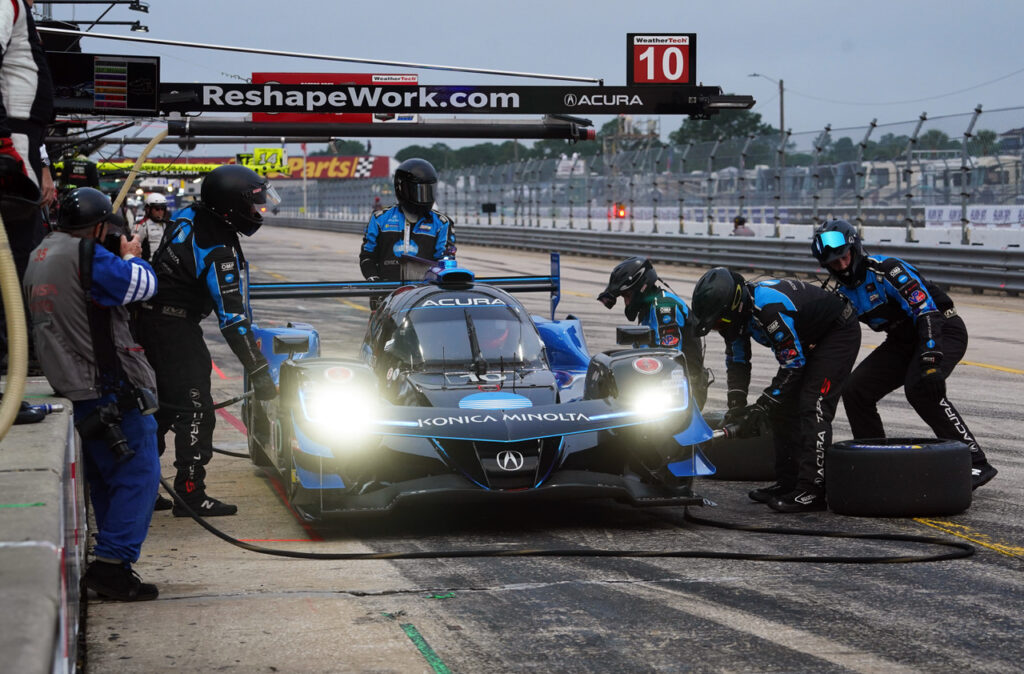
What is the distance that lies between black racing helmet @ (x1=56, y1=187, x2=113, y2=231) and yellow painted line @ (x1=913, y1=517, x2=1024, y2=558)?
→ 179 inches

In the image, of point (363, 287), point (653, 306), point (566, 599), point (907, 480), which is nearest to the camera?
point (566, 599)

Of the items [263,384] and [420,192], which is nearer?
[263,384]

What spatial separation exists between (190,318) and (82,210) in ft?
7.45

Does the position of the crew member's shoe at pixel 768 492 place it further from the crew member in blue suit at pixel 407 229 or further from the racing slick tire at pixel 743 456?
the crew member in blue suit at pixel 407 229

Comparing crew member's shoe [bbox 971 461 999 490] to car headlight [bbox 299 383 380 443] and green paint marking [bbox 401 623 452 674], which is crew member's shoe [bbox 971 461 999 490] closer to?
car headlight [bbox 299 383 380 443]

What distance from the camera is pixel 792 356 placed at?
7.93m

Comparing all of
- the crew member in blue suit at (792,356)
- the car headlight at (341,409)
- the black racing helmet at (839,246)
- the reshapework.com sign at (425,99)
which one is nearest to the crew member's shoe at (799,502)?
the crew member in blue suit at (792,356)

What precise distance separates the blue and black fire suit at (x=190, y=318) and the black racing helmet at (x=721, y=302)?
8.57ft

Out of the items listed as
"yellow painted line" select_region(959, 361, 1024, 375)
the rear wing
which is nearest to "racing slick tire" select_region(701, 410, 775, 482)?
the rear wing

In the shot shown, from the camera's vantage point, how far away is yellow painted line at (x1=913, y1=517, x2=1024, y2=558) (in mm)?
6648

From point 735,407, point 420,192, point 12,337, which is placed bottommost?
point 735,407

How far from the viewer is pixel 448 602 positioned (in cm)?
569

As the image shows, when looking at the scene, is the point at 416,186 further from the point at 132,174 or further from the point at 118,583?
the point at 118,583

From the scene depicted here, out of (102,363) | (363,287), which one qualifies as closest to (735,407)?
(363,287)
